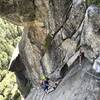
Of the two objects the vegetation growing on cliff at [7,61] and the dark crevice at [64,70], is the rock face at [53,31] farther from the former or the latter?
the vegetation growing on cliff at [7,61]

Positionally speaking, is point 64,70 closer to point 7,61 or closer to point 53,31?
point 53,31

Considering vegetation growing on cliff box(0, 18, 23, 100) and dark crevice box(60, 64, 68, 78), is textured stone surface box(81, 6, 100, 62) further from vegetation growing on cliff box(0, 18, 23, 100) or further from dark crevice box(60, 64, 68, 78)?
vegetation growing on cliff box(0, 18, 23, 100)

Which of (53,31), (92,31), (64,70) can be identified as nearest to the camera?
(92,31)

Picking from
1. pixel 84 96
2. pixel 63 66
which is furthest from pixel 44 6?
pixel 84 96

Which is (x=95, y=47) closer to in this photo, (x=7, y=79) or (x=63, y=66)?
(x=63, y=66)

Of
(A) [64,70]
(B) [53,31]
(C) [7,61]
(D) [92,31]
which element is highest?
(D) [92,31]

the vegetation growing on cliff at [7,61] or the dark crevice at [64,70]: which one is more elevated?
the dark crevice at [64,70]

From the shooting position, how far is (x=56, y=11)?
37.5 m

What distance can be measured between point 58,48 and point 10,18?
8.71m

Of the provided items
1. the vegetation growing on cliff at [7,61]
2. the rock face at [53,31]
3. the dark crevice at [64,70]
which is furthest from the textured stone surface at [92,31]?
the vegetation growing on cliff at [7,61]

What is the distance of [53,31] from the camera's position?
3928 cm

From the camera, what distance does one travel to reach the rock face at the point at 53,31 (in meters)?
31.3

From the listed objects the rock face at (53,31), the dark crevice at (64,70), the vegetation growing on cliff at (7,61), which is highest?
the rock face at (53,31)

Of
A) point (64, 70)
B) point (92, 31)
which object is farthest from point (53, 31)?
point (92, 31)
